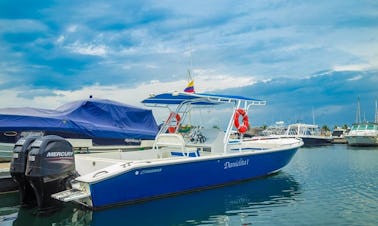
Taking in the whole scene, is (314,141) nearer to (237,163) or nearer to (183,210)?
(237,163)

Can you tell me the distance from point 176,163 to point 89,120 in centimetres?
564

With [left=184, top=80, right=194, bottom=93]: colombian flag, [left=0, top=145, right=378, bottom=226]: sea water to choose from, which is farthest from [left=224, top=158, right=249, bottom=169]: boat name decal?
→ [left=184, top=80, right=194, bottom=93]: colombian flag

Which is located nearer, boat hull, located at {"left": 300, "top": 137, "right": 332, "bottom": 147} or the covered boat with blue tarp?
the covered boat with blue tarp

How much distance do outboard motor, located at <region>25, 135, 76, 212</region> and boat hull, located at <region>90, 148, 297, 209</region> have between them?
0.92 meters

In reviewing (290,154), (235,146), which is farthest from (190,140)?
(290,154)

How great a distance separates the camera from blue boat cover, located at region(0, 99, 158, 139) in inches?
443

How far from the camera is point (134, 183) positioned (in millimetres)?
8164

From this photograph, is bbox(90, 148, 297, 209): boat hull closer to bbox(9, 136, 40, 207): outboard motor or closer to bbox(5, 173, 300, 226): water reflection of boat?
bbox(5, 173, 300, 226): water reflection of boat

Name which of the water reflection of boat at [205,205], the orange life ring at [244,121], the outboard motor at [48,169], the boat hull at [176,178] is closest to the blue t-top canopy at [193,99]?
the orange life ring at [244,121]

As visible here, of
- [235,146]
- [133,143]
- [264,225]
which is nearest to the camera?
[264,225]

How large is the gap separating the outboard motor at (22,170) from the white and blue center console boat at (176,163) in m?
1.06

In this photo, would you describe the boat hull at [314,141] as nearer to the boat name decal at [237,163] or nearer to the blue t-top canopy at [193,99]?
the blue t-top canopy at [193,99]

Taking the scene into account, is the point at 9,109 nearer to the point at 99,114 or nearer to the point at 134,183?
the point at 99,114

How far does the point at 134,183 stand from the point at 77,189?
1297 millimetres
